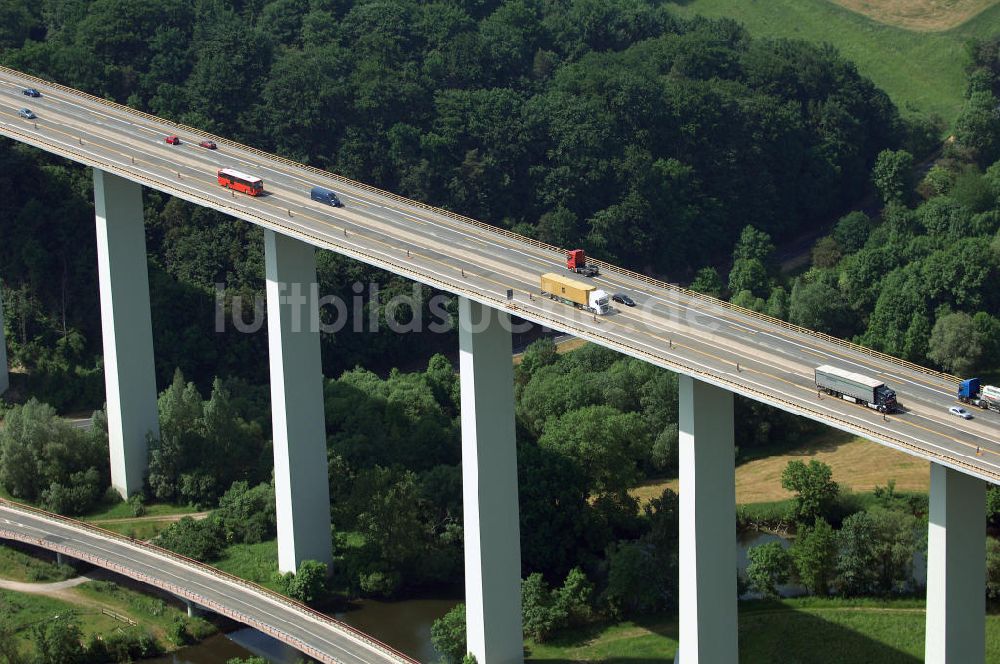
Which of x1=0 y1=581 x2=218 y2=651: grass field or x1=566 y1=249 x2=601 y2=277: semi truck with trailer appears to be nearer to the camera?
x1=566 y1=249 x2=601 y2=277: semi truck with trailer

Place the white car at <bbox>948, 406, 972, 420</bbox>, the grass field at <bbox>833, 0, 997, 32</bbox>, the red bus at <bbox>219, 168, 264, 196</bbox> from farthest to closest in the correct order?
1. the grass field at <bbox>833, 0, 997, 32</bbox>
2. the red bus at <bbox>219, 168, 264, 196</bbox>
3. the white car at <bbox>948, 406, 972, 420</bbox>

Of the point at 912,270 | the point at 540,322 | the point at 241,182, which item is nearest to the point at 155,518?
the point at 241,182

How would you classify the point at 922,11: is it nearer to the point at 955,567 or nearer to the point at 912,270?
the point at 912,270

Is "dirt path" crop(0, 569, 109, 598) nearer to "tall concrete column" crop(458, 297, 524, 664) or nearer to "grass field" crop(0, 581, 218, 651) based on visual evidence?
"grass field" crop(0, 581, 218, 651)

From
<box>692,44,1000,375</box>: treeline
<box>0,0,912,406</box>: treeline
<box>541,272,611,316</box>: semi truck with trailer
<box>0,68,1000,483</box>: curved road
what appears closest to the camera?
<box>0,68,1000,483</box>: curved road

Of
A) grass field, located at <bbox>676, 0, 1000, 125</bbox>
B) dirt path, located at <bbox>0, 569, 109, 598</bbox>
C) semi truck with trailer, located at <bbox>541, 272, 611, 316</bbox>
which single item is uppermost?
grass field, located at <bbox>676, 0, 1000, 125</bbox>

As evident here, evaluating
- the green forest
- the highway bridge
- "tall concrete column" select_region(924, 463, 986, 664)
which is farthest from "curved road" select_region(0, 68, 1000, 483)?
the green forest

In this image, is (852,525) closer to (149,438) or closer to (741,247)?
(149,438)

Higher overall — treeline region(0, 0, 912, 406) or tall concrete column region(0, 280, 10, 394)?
treeline region(0, 0, 912, 406)
